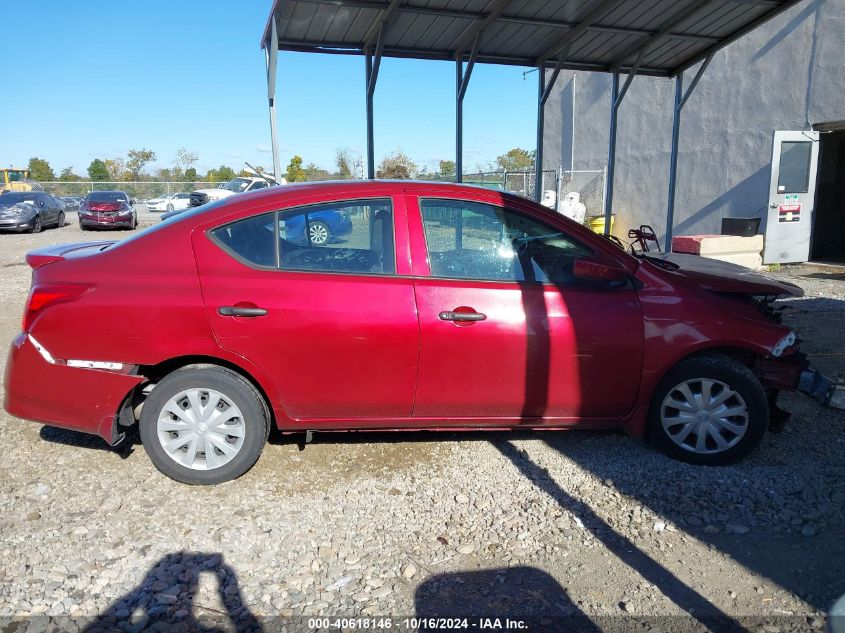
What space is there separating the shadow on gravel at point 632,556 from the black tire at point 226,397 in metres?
1.63

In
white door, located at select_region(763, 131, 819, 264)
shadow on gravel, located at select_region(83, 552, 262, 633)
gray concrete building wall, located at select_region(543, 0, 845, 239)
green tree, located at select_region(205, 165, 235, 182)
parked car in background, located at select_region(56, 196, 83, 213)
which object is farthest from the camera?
green tree, located at select_region(205, 165, 235, 182)

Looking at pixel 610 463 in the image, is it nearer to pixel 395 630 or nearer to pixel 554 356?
pixel 554 356

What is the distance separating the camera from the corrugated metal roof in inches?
316

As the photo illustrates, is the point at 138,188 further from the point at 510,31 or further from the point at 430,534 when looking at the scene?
the point at 430,534

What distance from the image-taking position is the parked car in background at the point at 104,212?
74.1ft

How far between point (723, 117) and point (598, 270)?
13419mm

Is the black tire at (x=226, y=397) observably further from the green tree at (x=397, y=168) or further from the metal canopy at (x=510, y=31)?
the green tree at (x=397, y=168)

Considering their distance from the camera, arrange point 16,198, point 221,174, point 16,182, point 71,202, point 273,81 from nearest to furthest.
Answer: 1. point 273,81
2. point 16,198
3. point 71,202
4. point 16,182
5. point 221,174

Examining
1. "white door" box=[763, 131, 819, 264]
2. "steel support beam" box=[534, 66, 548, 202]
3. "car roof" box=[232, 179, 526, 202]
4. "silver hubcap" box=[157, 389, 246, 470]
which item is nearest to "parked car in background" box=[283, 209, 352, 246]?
"car roof" box=[232, 179, 526, 202]

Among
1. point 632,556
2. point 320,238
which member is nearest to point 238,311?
point 320,238

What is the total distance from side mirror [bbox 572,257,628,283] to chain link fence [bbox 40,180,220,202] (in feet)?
144

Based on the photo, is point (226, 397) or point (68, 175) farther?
point (68, 175)

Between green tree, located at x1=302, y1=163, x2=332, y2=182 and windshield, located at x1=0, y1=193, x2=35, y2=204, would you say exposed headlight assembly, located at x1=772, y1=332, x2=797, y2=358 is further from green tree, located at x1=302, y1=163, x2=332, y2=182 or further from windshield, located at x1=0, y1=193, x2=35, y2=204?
green tree, located at x1=302, y1=163, x2=332, y2=182

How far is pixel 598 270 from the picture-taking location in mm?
3961
